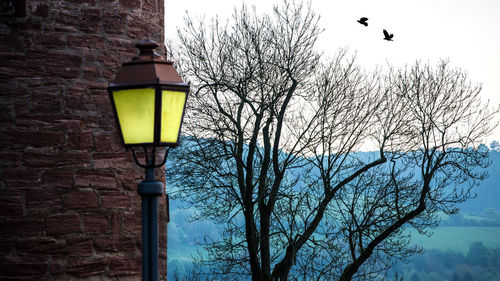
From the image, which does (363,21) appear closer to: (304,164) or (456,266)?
(304,164)

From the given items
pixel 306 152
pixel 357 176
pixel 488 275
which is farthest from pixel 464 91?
pixel 488 275

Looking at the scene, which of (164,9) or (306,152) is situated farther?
(306,152)

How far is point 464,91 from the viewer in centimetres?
1353

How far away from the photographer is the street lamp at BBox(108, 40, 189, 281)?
2.90 metres

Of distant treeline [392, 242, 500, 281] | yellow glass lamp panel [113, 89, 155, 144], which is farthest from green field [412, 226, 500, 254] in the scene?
yellow glass lamp panel [113, 89, 155, 144]

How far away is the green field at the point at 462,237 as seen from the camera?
5947 cm

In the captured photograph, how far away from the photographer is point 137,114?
9.57 ft

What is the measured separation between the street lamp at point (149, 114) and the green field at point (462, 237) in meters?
55.5

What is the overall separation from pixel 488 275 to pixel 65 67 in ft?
168

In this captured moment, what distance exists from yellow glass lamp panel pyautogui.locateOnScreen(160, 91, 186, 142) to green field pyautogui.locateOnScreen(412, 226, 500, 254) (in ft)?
182

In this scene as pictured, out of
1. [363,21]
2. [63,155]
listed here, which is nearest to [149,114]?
[63,155]

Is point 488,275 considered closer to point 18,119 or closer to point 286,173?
point 286,173

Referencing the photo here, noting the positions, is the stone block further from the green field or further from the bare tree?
the green field

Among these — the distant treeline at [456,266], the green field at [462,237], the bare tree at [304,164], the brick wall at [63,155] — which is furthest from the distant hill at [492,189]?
the brick wall at [63,155]
